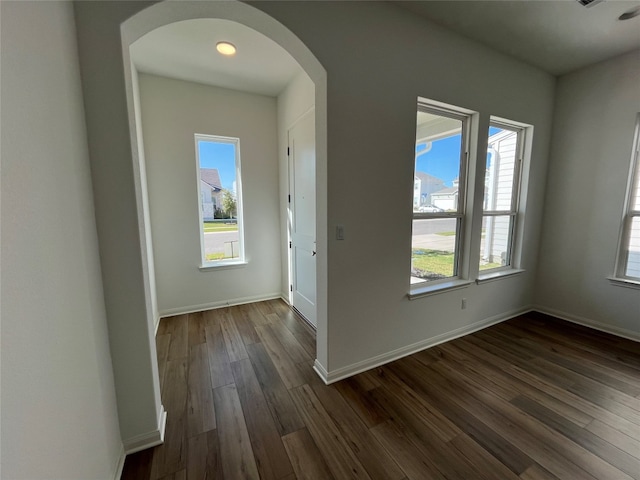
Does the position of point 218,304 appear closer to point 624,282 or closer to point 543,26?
point 543,26

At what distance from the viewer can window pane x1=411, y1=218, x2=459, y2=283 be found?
240 cm

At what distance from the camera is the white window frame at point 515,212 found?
9.56ft

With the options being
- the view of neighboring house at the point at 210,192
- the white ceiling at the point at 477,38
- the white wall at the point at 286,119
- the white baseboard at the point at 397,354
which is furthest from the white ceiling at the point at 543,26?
the white baseboard at the point at 397,354

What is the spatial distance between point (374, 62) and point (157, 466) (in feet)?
9.40

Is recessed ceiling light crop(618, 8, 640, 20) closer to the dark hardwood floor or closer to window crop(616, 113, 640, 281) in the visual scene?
window crop(616, 113, 640, 281)

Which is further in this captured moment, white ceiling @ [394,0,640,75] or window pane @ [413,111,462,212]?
window pane @ [413,111,462,212]

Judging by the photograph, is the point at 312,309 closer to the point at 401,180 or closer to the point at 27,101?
the point at 401,180

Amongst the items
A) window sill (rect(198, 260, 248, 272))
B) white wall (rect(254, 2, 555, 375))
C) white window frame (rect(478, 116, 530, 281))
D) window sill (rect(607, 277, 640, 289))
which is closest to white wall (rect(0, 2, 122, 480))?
white wall (rect(254, 2, 555, 375))

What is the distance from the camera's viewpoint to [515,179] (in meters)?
3.05

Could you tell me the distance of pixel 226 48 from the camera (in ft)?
7.61

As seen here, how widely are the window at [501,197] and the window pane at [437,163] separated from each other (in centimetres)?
62

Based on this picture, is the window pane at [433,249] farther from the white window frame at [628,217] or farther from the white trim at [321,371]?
the white window frame at [628,217]

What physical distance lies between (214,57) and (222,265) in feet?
7.64

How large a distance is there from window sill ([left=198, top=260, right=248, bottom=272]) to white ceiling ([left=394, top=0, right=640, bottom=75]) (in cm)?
312
